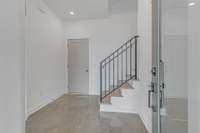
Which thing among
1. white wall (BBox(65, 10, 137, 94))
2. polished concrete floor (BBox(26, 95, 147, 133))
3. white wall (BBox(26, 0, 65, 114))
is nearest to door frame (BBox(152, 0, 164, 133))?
polished concrete floor (BBox(26, 95, 147, 133))

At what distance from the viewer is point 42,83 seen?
174 inches

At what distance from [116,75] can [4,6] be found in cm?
504

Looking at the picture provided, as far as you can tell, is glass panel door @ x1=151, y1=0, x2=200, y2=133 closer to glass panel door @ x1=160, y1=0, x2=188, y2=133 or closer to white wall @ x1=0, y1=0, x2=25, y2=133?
glass panel door @ x1=160, y1=0, x2=188, y2=133

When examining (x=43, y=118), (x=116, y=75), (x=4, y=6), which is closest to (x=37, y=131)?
(x=43, y=118)

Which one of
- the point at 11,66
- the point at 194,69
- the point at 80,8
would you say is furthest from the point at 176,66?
the point at 80,8

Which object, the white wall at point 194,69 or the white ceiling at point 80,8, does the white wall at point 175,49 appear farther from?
the white ceiling at point 80,8

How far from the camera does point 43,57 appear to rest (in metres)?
4.51

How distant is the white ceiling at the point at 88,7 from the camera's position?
457 cm

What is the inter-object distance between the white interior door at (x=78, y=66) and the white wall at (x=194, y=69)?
5310 millimetres

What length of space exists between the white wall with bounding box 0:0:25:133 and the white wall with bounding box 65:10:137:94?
187 inches

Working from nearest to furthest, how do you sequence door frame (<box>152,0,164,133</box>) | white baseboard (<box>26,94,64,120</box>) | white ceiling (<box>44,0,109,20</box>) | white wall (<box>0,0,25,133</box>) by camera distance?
1. white wall (<box>0,0,25,133</box>)
2. door frame (<box>152,0,164,133</box>)
3. white baseboard (<box>26,94,64,120</box>)
4. white ceiling (<box>44,0,109,20</box>)

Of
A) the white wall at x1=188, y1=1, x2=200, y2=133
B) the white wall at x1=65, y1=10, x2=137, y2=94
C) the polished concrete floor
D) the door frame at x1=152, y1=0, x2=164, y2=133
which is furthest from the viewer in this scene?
the white wall at x1=65, y1=10, x2=137, y2=94

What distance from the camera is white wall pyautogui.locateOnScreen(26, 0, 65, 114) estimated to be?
12.5ft

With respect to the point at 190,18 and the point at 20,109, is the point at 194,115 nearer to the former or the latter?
the point at 190,18
